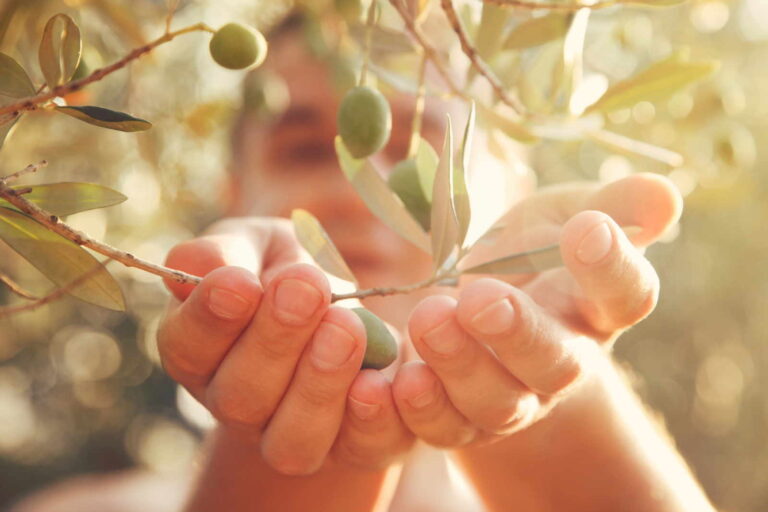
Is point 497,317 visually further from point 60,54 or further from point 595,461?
point 595,461

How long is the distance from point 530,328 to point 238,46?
0.35m

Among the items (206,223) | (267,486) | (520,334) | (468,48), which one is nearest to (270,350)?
(520,334)

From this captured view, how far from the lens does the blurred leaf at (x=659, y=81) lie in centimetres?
81

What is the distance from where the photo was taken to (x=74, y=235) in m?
0.52

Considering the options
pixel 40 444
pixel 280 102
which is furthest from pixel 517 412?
pixel 40 444

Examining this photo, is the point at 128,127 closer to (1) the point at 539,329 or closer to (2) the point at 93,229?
(1) the point at 539,329

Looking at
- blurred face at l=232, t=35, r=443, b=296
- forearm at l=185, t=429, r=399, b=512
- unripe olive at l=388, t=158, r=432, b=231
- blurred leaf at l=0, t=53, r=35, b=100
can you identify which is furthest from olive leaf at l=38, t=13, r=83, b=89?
blurred face at l=232, t=35, r=443, b=296

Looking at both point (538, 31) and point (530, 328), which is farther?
point (538, 31)

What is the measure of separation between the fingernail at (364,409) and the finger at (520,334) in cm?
12

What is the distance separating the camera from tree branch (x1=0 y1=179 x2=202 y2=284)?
0.49m

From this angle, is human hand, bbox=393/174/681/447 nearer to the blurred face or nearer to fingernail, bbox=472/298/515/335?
fingernail, bbox=472/298/515/335

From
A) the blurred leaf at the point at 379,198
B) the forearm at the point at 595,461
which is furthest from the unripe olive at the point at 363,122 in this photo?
the forearm at the point at 595,461

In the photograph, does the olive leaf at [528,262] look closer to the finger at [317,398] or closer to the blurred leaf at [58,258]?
the finger at [317,398]

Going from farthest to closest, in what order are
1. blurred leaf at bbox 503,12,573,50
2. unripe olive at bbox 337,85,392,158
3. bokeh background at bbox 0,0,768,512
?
bokeh background at bbox 0,0,768,512 < blurred leaf at bbox 503,12,573,50 < unripe olive at bbox 337,85,392,158
